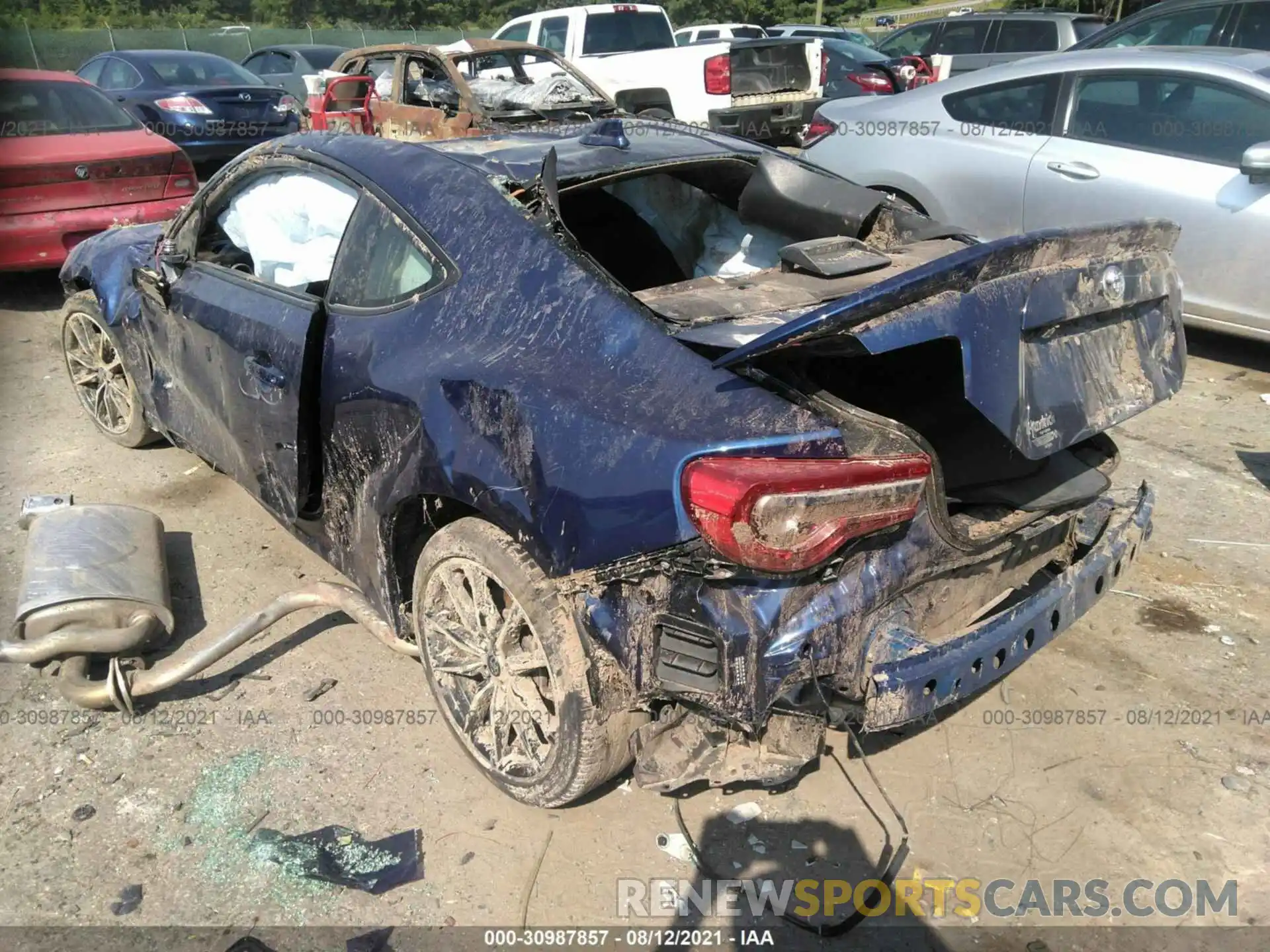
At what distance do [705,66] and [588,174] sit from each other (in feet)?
29.8

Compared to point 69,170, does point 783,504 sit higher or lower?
higher

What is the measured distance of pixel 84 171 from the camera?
6.73m

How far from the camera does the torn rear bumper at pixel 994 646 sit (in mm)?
2174

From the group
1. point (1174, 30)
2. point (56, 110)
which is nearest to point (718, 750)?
point (56, 110)

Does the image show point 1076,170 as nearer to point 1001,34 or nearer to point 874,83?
point 874,83

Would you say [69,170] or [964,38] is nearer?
[69,170]

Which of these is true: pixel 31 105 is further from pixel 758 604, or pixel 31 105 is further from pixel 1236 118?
pixel 1236 118

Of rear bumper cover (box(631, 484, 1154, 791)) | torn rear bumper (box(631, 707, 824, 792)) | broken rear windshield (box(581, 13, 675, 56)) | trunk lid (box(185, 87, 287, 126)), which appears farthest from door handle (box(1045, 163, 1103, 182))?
trunk lid (box(185, 87, 287, 126))

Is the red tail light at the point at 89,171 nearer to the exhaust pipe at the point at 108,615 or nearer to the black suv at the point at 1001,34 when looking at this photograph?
the exhaust pipe at the point at 108,615

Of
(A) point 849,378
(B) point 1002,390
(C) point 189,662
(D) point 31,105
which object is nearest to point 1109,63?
(A) point 849,378

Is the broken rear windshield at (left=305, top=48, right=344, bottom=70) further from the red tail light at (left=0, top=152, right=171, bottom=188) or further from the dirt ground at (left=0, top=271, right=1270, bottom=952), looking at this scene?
the dirt ground at (left=0, top=271, right=1270, bottom=952)

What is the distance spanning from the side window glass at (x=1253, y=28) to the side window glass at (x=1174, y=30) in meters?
0.23

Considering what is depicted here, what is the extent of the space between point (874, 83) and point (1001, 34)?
8.21 ft

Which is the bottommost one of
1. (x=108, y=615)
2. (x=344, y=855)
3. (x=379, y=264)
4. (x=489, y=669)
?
(x=344, y=855)
